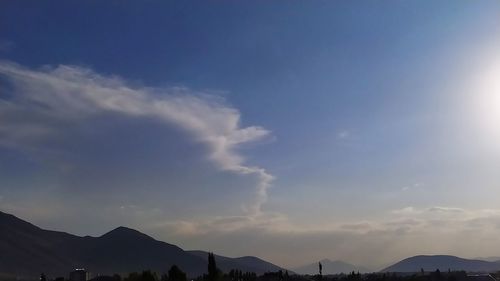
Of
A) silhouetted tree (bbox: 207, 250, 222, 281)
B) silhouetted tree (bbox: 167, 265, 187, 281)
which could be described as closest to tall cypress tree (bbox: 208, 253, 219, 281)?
silhouetted tree (bbox: 207, 250, 222, 281)

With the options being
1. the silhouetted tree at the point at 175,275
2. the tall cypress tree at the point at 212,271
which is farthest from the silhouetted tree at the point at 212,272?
the silhouetted tree at the point at 175,275

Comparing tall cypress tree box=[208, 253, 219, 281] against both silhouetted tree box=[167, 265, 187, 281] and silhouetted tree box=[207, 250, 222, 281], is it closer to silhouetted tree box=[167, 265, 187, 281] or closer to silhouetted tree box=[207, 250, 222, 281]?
silhouetted tree box=[207, 250, 222, 281]

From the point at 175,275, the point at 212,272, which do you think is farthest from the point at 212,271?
the point at 175,275

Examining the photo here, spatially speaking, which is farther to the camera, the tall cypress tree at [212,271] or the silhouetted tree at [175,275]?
the tall cypress tree at [212,271]

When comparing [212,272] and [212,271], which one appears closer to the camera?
[212,272]

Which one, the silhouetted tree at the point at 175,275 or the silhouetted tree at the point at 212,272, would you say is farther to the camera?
the silhouetted tree at the point at 212,272

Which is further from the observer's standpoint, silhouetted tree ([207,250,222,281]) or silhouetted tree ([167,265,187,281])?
silhouetted tree ([207,250,222,281])

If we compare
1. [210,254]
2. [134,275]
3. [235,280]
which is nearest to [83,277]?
[235,280]

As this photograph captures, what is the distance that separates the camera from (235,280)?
654ft

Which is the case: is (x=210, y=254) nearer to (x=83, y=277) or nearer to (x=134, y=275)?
(x=134, y=275)

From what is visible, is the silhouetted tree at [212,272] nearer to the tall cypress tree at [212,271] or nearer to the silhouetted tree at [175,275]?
the tall cypress tree at [212,271]

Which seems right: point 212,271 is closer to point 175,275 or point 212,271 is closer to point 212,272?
point 212,272

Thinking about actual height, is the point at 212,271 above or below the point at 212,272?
above

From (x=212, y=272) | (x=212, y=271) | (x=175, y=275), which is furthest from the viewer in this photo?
(x=212, y=271)
